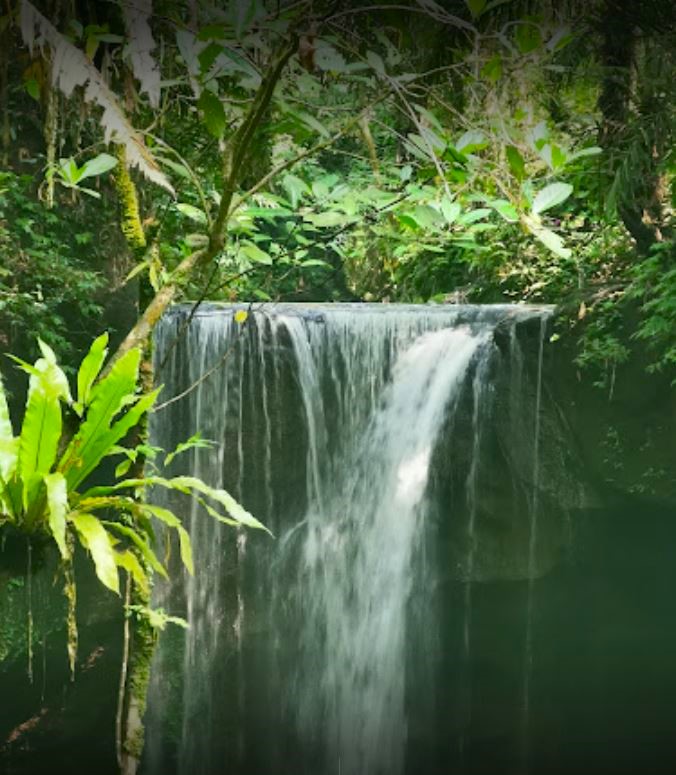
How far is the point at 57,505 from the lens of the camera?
9.39 feet

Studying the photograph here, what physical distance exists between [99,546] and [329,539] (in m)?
4.28

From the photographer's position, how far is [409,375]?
23.2 ft

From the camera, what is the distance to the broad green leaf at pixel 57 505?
284 cm

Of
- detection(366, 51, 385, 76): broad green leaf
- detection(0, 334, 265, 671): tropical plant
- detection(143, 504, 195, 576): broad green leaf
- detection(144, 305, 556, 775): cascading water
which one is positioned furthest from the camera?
detection(144, 305, 556, 775): cascading water

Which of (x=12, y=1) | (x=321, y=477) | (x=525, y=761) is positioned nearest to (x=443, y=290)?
(x=321, y=477)

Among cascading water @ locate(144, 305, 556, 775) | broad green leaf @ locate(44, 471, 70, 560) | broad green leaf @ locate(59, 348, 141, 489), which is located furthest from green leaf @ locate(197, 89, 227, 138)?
cascading water @ locate(144, 305, 556, 775)

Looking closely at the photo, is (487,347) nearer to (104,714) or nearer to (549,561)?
(549,561)

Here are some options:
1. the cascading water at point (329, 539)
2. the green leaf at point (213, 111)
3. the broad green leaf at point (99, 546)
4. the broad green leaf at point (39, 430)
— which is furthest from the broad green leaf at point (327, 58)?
the cascading water at point (329, 539)

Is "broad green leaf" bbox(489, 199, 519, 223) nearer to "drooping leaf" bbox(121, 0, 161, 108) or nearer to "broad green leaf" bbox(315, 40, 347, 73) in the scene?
"broad green leaf" bbox(315, 40, 347, 73)

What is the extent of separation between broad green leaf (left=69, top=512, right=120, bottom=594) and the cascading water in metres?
3.70

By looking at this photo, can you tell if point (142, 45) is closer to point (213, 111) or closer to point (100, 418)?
point (213, 111)

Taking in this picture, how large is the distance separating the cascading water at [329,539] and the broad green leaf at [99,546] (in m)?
3.70

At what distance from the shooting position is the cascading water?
6898mm

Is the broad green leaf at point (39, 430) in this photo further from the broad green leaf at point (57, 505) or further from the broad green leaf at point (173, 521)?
the broad green leaf at point (173, 521)
